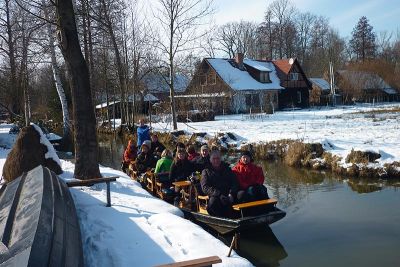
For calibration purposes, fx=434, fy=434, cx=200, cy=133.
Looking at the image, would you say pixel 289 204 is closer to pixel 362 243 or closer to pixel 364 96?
pixel 362 243

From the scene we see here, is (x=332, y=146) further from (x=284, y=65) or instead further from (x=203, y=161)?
(x=284, y=65)

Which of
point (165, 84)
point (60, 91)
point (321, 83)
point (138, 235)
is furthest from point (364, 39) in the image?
point (138, 235)

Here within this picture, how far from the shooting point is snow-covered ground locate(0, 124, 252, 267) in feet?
19.6

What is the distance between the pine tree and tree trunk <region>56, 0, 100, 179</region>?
6570cm

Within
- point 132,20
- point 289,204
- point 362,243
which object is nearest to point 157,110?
point 132,20

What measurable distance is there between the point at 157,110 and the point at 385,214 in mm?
28682

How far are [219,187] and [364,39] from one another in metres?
67.7

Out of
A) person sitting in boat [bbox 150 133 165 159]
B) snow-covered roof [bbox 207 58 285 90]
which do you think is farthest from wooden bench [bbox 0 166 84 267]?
snow-covered roof [bbox 207 58 285 90]

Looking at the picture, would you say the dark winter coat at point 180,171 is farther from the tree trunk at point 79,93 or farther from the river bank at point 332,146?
the river bank at point 332,146

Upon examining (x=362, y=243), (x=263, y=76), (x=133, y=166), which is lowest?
(x=362, y=243)

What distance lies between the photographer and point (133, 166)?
13953 mm

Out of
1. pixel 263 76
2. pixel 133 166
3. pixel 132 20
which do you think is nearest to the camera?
pixel 133 166

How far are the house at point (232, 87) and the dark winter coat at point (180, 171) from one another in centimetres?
2601

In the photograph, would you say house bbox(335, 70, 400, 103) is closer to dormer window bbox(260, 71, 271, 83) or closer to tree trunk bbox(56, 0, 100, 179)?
dormer window bbox(260, 71, 271, 83)
